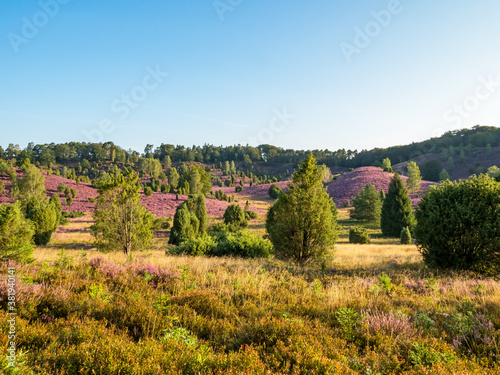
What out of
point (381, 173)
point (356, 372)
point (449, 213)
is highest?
point (381, 173)

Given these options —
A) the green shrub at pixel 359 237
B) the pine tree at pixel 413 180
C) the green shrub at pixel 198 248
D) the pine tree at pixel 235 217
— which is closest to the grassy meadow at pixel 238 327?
the green shrub at pixel 198 248

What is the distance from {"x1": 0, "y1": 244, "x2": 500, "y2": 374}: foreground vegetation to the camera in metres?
2.61

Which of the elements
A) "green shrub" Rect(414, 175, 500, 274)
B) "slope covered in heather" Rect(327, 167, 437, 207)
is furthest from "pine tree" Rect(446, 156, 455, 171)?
"green shrub" Rect(414, 175, 500, 274)

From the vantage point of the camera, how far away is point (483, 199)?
27.7ft

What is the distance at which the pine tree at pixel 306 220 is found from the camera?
10.4m

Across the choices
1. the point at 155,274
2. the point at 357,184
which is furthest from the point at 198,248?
the point at 357,184

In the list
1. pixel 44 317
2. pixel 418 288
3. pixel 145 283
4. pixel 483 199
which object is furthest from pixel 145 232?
pixel 483 199

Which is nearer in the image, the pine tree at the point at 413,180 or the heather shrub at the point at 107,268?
→ the heather shrub at the point at 107,268

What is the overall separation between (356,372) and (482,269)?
914cm

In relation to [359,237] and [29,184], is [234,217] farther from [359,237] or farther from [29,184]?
[29,184]

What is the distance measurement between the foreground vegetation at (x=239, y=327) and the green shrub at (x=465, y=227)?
3179 mm

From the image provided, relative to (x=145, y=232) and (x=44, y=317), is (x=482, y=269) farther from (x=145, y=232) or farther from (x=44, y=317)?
(x=145, y=232)

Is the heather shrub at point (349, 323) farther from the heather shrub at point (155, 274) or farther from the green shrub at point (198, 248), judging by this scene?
the green shrub at point (198, 248)

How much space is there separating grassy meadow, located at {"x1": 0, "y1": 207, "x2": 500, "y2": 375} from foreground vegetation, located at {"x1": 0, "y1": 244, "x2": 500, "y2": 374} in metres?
0.02
